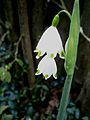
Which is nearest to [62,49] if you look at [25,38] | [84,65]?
[84,65]

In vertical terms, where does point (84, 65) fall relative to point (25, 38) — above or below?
below

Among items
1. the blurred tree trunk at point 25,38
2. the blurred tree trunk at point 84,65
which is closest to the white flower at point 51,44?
the blurred tree trunk at point 84,65

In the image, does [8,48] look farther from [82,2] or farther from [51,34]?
[51,34]

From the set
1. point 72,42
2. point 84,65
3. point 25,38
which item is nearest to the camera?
point 72,42

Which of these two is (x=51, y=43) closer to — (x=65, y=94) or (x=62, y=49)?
(x=62, y=49)

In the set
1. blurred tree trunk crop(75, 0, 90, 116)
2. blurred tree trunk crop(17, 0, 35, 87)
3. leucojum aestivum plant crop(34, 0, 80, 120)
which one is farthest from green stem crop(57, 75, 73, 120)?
blurred tree trunk crop(17, 0, 35, 87)

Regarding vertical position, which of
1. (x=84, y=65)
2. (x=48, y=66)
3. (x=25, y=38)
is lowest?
(x=84, y=65)

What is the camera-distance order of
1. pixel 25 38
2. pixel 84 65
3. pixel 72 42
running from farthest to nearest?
pixel 25 38 < pixel 84 65 < pixel 72 42

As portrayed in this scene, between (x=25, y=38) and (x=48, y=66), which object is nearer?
(x=48, y=66)
